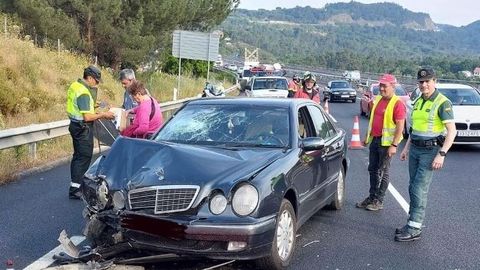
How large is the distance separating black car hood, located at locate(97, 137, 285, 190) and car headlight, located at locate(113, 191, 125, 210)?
0.05 meters

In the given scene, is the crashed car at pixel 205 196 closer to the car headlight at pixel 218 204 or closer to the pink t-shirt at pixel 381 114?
the car headlight at pixel 218 204

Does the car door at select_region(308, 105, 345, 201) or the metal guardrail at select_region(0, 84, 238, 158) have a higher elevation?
the car door at select_region(308, 105, 345, 201)

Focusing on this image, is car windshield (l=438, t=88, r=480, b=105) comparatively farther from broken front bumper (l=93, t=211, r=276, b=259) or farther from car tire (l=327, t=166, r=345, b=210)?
broken front bumper (l=93, t=211, r=276, b=259)

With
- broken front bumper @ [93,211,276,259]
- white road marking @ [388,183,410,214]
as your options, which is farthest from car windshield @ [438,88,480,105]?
broken front bumper @ [93,211,276,259]

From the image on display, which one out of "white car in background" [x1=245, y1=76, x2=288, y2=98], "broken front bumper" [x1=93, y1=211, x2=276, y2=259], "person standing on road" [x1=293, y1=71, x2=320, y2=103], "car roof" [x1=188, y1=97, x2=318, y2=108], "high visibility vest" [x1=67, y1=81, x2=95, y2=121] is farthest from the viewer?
"white car in background" [x1=245, y1=76, x2=288, y2=98]

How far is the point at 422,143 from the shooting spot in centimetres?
680

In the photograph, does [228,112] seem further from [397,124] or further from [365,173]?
[365,173]

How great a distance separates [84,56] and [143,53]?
3.03m

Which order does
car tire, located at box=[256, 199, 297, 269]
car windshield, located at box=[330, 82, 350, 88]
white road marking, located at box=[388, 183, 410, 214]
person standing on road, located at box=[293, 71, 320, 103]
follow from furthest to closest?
car windshield, located at box=[330, 82, 350, 88] → person standing on road, located at box=[293, 71, 320, 103] → white road marking, located at box=[388, 183, 410, 214] → car tire, located at box=[256, 199, 297, 269]

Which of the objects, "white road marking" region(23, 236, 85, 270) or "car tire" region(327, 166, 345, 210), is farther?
"car tire" region(327, 166, 345, 210)

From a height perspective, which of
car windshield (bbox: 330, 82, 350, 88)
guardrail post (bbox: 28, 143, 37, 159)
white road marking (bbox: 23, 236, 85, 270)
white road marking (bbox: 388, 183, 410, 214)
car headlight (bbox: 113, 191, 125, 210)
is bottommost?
car windshield (bbox: 330, 82, 350, 88)

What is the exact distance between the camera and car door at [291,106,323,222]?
604 centimetres

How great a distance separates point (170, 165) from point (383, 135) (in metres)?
3.72

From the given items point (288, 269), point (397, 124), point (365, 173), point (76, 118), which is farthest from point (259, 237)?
point (365, 173)
